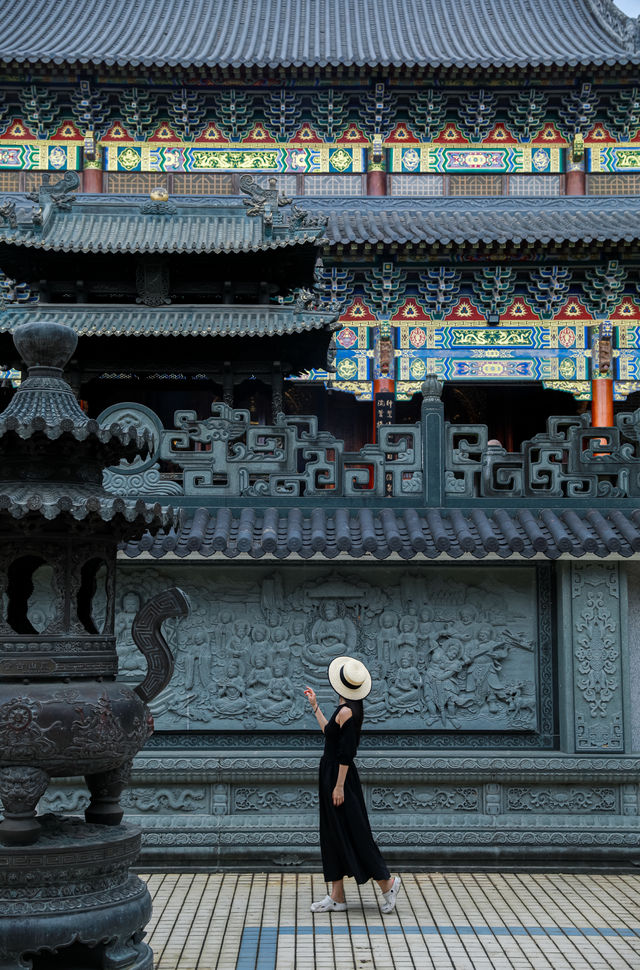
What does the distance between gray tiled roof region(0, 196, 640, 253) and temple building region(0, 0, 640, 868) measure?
7cm

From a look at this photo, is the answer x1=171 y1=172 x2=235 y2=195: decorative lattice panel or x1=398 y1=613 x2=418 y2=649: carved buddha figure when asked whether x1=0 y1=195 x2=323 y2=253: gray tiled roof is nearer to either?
x1=171 y1=172 x2=235 y2=195: decorative lattice panel

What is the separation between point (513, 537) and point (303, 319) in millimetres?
5117

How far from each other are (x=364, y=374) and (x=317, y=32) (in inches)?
287

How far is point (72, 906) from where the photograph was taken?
5027mm

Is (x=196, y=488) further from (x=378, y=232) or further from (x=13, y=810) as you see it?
(x=378, y=232)

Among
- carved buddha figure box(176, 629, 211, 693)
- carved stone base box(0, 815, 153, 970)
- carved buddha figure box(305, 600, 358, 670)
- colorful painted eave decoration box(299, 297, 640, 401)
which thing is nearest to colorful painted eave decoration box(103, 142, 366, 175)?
colorful painted eave decoration box(299, 297, 640, 401)

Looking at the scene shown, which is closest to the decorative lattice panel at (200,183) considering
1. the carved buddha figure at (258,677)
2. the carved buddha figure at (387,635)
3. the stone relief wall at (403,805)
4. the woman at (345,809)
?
the carved buddha figure at (387,635)

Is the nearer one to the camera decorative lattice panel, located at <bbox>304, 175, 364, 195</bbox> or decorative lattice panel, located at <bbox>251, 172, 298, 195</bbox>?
decorative lattice panel, located at <bbox>251, 172, 298, 195</bbox>

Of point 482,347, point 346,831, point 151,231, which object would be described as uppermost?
point 151,231

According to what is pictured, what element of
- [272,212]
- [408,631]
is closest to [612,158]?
[272,212]

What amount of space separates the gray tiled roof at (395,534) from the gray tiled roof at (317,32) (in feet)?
35.2

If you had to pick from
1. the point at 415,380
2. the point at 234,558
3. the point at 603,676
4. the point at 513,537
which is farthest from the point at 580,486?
the point at 415,380

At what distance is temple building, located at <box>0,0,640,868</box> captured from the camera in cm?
830

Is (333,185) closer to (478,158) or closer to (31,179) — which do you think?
(478,158)
